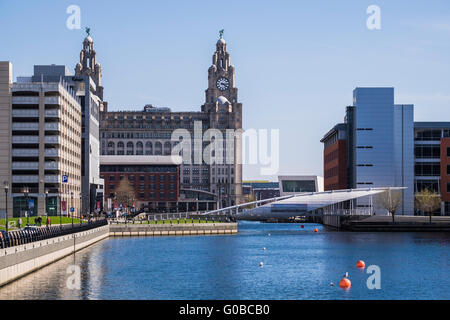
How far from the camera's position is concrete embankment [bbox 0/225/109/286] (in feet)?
204

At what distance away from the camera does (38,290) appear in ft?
204

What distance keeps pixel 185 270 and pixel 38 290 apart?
22659 millimetres

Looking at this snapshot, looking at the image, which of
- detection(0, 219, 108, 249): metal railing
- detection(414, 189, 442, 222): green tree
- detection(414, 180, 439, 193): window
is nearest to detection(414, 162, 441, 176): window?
detection(414, 180, 439, 193): window

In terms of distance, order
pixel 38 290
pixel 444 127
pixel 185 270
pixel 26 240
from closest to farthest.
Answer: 1. pixel 38 290
2. pixel 26 240
3. pixel 185 270
4. pixel 444 127

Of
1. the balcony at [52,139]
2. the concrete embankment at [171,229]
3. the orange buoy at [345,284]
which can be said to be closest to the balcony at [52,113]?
the balcony at [52,139]

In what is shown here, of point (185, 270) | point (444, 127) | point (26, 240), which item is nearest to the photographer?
point (26, 240)

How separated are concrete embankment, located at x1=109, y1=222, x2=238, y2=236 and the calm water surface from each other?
759 inches

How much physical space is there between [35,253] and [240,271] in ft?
69.0

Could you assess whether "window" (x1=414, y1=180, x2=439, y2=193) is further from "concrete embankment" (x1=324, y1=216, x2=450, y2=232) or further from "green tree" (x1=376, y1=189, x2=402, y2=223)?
"concrete embankment" (x1=324, y1=216, x2=450, y2=232)

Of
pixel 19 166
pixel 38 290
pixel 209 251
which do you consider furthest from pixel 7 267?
pixel 19 166

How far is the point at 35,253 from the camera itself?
73.9 m

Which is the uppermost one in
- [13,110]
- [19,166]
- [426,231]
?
Answer: [13,110]

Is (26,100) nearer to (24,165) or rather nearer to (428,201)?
(24,165)

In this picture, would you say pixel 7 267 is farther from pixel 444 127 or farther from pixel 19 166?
pixel 444 127
